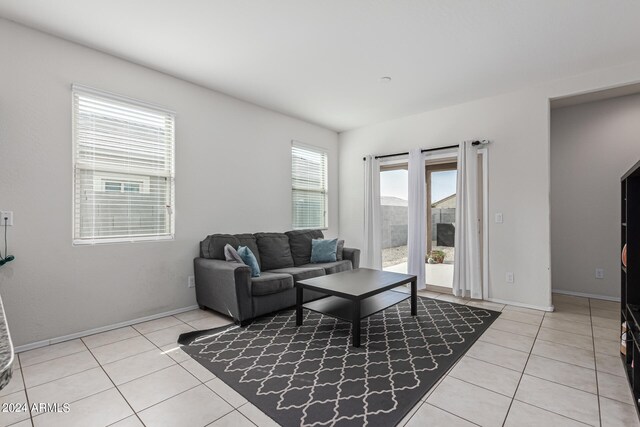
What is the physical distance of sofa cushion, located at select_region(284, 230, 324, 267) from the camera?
447cm

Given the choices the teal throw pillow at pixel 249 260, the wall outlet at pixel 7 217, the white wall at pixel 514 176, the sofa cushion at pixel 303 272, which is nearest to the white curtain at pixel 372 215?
the white wall at pixel 514 176

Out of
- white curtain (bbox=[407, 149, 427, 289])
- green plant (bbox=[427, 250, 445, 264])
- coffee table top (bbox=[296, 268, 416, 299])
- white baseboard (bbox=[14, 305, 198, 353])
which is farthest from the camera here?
green plant (bbox=[427, 250, 445, 264])

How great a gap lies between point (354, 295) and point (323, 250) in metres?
1.87

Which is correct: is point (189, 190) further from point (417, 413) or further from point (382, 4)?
point (417, 413)

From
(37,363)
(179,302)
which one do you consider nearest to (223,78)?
(179,302)

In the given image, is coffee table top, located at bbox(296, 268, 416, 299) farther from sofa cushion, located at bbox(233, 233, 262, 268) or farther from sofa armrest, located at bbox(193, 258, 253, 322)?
sofa cushion, located at bbox(233, 233, 262, 268)

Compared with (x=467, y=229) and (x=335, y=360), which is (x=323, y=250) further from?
(x=335, y=360)

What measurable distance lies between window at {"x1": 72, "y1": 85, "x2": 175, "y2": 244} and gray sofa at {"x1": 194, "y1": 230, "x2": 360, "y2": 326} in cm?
63

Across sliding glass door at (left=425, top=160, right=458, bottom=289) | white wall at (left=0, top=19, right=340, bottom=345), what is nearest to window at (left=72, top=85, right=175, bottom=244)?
white wall at (left=0, top=19, right=340, bottom=345)

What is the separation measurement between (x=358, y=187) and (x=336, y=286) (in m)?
2.83

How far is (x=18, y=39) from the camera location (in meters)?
2.58

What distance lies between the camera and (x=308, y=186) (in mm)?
5281

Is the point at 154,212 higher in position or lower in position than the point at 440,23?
lower

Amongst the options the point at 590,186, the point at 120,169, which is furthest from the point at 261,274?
the point at 590,186
